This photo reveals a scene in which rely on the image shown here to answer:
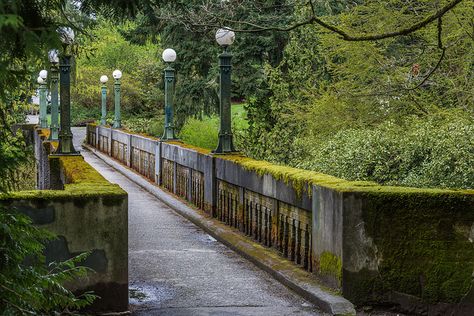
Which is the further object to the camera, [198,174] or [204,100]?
[204,100]

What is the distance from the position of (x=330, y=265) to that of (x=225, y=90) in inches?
298

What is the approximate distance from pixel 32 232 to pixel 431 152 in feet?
35.0

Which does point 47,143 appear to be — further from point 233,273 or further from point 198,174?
point 233,273

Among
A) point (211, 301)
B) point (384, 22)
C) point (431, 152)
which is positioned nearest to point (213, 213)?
point (431, 152)

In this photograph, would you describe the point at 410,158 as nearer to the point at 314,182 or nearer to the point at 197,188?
the point at 197,188

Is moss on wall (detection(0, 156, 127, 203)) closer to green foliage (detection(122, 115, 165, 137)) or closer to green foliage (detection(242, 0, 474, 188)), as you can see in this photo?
green foliage (detection(242, 0, 474, 188))

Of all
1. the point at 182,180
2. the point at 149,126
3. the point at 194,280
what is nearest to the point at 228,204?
the point at 194,280

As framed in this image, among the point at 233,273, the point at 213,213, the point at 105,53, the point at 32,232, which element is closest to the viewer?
the point at 32,232

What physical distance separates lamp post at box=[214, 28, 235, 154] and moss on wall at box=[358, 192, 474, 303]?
732 centimetres

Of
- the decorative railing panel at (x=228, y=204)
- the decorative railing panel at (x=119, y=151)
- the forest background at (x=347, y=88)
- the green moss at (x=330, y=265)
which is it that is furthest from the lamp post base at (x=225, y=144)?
the decorative railing panel at (x=119, y=151)

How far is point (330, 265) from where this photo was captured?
368 inches

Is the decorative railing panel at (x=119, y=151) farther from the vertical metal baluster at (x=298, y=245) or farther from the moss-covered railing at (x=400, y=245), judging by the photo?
the moss-covered railing at (x=400, y=245)

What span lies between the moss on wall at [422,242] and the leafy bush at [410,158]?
5.90 m

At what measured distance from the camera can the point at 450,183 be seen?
14922 millimetres
